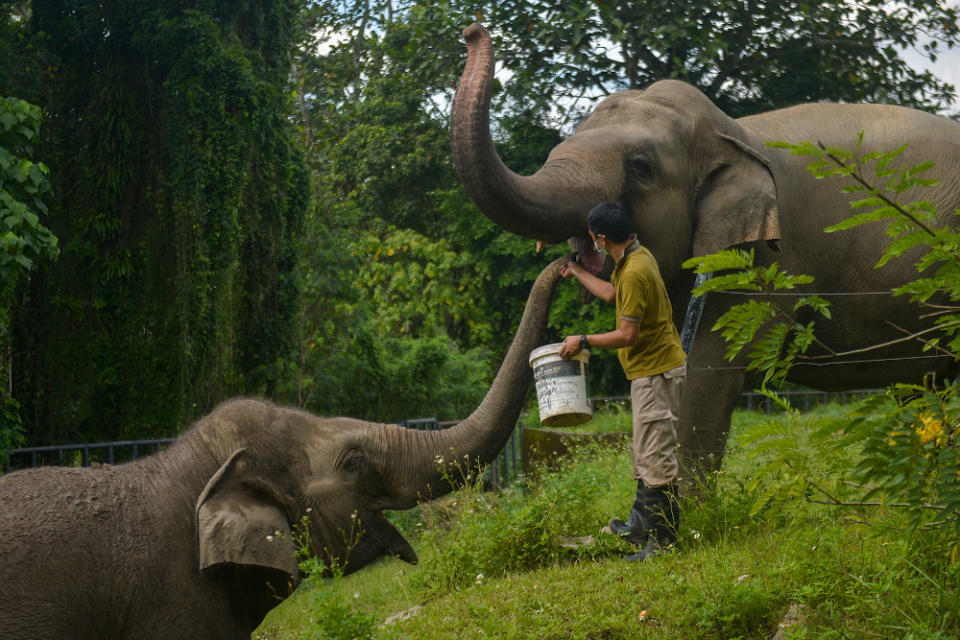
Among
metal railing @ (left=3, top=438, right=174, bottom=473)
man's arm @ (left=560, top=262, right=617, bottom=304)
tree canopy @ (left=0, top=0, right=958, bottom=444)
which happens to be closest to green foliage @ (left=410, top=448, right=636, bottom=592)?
man's arm @ (left=560, top=262, right=617, bottom=304)

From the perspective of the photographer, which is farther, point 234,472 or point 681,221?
point 681,221

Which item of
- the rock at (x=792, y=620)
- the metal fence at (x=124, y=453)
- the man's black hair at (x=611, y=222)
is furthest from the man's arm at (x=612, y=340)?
the metal fence at (x=124, y=453)

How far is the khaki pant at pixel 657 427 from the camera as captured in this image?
5.43 metres

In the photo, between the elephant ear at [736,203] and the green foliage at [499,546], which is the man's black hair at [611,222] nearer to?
the elephant ear at [736,203]

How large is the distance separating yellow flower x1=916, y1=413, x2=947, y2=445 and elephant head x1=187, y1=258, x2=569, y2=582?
2.18 metres

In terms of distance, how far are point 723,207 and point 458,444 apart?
7.65 ft

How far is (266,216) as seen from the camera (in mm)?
14609

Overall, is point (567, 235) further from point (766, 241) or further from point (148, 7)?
point (148, 7)

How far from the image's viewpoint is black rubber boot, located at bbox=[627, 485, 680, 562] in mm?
5473

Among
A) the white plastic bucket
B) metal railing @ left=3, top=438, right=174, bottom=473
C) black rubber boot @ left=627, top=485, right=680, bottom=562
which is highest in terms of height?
the white plastic bucket

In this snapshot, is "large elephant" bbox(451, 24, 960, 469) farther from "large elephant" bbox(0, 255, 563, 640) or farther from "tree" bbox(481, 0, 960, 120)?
"tree" bbox(481, 0, 960, 120)

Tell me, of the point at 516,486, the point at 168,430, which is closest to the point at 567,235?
the point at 516,486

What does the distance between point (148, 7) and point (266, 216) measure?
3117 mm

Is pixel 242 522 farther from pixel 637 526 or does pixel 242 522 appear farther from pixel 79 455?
pixel 79 455
